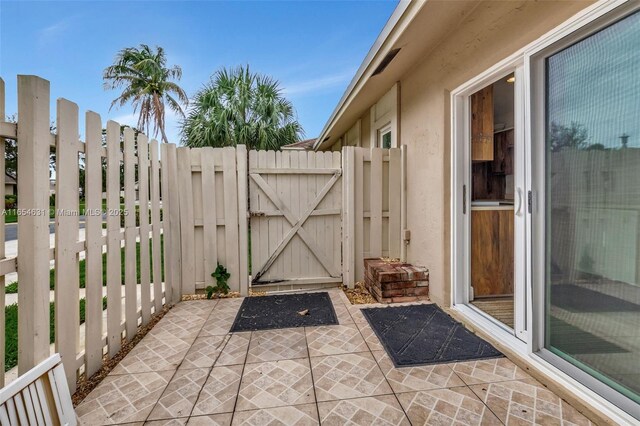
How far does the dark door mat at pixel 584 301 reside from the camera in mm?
1432

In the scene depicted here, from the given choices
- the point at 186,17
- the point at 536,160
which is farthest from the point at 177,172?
the point at 186,17

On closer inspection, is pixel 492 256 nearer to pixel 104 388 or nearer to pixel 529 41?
pixel 529 41

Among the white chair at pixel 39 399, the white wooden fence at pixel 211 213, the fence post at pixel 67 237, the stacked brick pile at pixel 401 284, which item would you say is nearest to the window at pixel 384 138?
the stacked brick pile at pixel 401 284

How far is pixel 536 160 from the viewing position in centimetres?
191

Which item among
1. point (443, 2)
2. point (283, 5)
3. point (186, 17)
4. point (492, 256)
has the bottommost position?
point (492, 256)

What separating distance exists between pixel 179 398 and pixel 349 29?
1269 centimetres

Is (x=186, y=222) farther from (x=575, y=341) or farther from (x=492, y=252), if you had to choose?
(x=575, y=341)

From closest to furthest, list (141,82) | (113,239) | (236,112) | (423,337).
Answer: (113,239) → (423,337) → (236,112) → (141,82)

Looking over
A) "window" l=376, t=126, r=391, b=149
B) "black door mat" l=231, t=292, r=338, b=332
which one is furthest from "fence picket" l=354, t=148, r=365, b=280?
"window" l=376, t=126, r=391, b=149

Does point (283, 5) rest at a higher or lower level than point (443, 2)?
higher

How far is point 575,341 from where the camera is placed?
170cm

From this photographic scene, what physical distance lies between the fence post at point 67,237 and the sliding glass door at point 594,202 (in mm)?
2930

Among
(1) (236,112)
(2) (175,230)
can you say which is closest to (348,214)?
(2) (175,230)

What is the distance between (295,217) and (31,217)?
8.52ft
